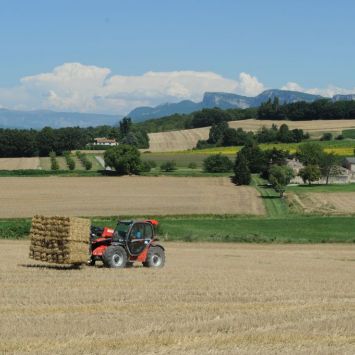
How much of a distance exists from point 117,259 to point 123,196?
Result: 172 feet

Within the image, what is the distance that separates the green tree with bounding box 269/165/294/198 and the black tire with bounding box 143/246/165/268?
55.0 metres

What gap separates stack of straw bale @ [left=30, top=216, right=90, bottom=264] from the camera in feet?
69.1

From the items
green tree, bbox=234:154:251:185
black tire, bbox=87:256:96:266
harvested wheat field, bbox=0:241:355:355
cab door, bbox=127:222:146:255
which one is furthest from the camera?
green tree, bbox=234:154:251:185

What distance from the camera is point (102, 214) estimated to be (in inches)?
2394

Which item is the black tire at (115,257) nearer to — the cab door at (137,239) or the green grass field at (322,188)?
the cab door at (137,239)

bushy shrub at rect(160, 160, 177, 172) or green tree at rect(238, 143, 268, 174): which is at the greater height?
green tree at rect(238, 143, 268, 174)

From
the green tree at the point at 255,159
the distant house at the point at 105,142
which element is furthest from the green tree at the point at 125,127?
the green tree at the point at 255,159

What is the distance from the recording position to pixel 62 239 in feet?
69.4

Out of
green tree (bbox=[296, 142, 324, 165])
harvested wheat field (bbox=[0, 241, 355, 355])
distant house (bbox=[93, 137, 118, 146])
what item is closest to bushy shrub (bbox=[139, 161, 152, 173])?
green tree (bbox=[296, 142, 324, 165])

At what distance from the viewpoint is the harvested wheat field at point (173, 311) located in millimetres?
11634

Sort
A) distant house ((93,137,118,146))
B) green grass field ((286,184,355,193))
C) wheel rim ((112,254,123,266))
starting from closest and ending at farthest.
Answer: wheel rim ((112,254,123,266)) < green grass field ((286,184,355,193)) < distant house ((93,137,118,146))

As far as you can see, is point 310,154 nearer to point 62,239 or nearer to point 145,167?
point 145,167

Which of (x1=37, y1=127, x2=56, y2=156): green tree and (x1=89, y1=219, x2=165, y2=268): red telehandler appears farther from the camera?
(x1=37, y1=127, x2=56, y2=156): green tree

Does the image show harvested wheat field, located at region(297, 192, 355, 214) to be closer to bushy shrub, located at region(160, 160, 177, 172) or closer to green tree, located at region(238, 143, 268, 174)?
green tree, located at region(238, 143, 268, 174)
